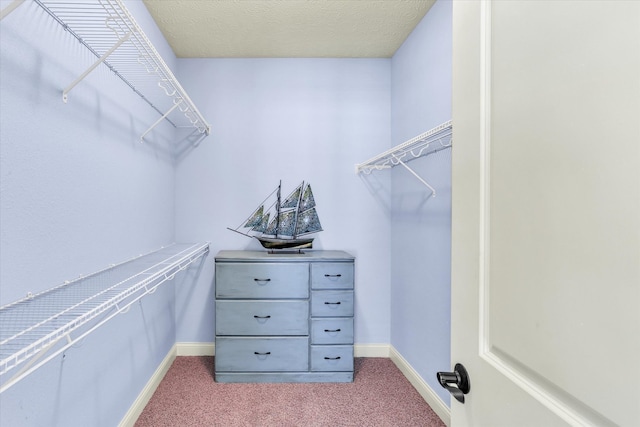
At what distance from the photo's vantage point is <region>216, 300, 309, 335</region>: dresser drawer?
6.59 feet

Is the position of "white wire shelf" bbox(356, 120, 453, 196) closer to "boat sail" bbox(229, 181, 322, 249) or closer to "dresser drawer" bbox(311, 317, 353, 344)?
"boat sail" bbox(229, 181, 322, 249)

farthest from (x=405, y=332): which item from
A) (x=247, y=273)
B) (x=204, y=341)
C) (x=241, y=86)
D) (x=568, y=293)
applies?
(x=241, y=86)

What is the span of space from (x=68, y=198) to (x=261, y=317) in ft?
4.20

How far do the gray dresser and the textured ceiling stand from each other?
152 cm

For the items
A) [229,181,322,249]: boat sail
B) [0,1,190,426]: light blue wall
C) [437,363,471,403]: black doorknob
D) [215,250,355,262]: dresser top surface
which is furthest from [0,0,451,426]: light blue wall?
[437,363,471,403]: black doorknob

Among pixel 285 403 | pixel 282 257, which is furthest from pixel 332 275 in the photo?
pixel 285 403

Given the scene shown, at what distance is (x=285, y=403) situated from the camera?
71.3 inches

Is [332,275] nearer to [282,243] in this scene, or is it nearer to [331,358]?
[282,243]

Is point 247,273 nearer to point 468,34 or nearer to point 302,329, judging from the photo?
point 302,329

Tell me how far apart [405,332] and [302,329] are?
0.75 meters

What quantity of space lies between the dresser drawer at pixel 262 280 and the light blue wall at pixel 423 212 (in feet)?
2.45

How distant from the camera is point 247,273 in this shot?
6.63 ft

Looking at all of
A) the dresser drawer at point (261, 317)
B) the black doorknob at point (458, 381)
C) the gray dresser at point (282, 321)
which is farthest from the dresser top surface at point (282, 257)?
the black doorknob at point (458, 381)

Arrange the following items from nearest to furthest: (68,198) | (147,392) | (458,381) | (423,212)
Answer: (458,381)
(68,198)
(147,392)
(423,212)
